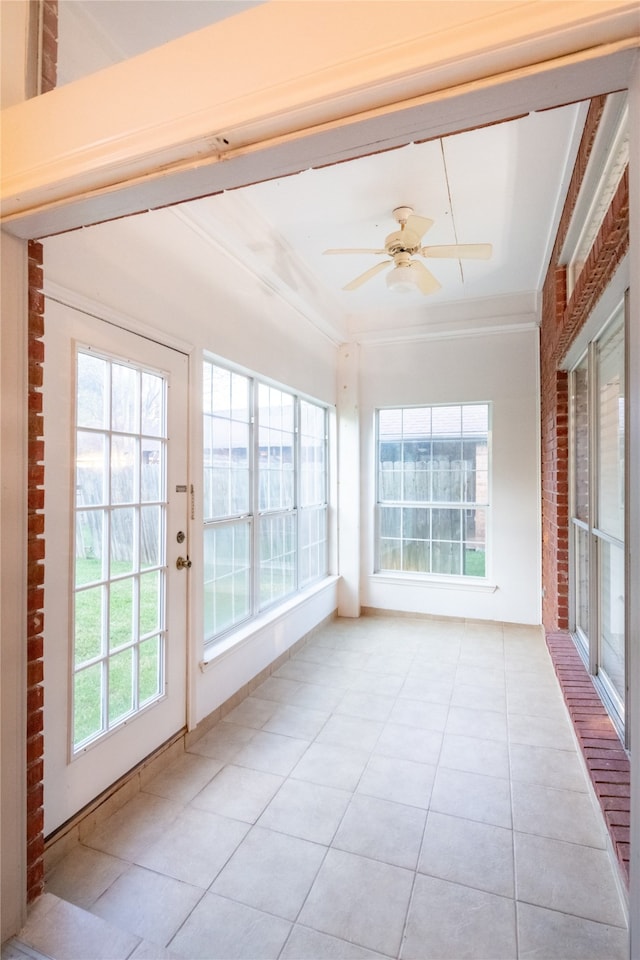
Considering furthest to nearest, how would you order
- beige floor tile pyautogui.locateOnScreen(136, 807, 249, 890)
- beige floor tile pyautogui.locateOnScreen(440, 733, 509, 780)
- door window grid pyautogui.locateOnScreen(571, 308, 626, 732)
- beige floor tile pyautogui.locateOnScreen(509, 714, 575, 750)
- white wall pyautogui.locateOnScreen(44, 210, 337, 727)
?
beige floor tile pyautogui.locateOnScreen(509, 714, 575, 750) → beige floor tile pyautogui.locateOnScreen(440, 733, 509, 780) → door window grid pyautogui.locateOnScreen(571, 308, 626, 732) → white wall pyautogui.locateOnScreen(44, 210, 337, 727) → beige floor tile pyautogui.locateOnScreen(136, 807, 249, 890)

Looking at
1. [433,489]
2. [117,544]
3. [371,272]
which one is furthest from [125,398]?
[433,489]

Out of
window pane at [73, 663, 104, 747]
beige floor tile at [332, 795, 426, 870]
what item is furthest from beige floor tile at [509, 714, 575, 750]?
window pane at [73, 663, 104, 747]

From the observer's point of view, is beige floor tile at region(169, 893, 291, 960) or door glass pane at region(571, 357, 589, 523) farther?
door glass pane at region(571, 357, 589, 523)

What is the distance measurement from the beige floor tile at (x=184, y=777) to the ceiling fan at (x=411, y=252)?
2.87 m

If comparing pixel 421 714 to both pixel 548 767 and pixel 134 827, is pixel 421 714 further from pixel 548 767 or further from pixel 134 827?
pixel 134 827

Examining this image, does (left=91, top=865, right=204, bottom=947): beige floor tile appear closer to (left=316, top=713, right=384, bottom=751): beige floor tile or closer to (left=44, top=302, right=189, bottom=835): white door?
(left=44, top=302, right=189, bottom=835): white door

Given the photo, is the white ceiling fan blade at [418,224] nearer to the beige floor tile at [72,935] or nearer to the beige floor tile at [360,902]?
the beige floor tile at [360,902]

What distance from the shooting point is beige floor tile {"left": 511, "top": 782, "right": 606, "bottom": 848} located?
1.87 metres

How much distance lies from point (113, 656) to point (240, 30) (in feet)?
7.12

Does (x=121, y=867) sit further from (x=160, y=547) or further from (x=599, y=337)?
(x=599, y=337)

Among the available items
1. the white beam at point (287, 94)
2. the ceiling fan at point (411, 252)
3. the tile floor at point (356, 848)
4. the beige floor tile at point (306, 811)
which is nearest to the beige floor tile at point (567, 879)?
the tile floor at point (356, 848)

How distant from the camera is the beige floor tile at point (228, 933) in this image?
1.40m

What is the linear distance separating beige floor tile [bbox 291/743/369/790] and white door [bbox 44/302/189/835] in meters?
0.70

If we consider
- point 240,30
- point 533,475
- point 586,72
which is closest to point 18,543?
point 240,30
